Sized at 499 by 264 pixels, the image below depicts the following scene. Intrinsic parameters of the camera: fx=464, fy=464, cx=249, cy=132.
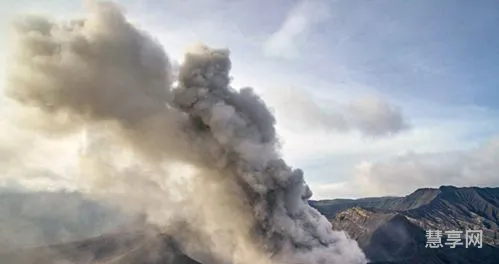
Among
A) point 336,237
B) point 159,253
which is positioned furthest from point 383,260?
point 159,253

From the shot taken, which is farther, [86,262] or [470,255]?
[470,255]

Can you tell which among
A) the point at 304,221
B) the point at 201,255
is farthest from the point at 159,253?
the point at 304,221

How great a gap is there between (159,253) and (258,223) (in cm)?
3289

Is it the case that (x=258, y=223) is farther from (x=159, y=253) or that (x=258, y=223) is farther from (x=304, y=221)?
(x=159, y=253)

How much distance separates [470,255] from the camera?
177875 mm

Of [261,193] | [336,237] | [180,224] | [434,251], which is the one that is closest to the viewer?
[261,193]

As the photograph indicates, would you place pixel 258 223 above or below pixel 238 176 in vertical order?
below

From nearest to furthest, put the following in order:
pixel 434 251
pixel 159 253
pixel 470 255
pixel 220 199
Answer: pixel 220 199
pixel 159 253
pixel 434 251
pixel 470 255

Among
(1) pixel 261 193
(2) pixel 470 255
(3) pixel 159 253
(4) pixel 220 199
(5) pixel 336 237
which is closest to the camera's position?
(1) pixel 261 193

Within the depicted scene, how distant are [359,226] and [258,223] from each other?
13728cm

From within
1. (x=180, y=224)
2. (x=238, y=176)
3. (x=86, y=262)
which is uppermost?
(x=238, y=176)

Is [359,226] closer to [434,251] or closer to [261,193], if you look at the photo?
[434,251]

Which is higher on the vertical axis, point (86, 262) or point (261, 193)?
point (261, 193)

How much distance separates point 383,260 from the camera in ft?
446
